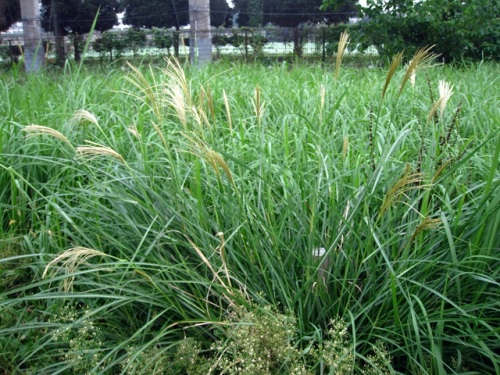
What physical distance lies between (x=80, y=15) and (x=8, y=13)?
1758 mm

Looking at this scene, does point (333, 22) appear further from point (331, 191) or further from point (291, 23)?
point (331, 191)

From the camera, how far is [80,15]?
1305 cm

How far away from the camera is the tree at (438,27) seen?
28.0 feet

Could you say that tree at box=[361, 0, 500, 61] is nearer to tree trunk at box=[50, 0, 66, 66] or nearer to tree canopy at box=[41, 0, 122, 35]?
tree trunk at box=[50, 0, 66, 66]

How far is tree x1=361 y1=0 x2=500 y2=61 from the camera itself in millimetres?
8547

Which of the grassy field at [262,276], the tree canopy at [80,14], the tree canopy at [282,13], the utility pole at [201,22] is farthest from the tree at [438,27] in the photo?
the grassy field at [262,276]

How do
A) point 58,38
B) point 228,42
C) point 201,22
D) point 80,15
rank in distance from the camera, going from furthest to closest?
point 80,15 < point 228,42 < point 58,38 < point 201,22

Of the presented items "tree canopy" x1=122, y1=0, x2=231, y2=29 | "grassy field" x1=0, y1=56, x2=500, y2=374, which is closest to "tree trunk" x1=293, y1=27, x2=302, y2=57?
"tree canopy" x1=122, y1=0, x2=231, y2=29

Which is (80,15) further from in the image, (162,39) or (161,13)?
(162,39)

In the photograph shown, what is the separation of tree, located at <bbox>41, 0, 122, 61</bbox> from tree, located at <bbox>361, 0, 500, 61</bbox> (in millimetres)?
6253

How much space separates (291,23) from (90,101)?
11.3m

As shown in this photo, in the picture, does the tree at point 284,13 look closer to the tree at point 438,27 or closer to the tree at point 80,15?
the tree at point 80,15

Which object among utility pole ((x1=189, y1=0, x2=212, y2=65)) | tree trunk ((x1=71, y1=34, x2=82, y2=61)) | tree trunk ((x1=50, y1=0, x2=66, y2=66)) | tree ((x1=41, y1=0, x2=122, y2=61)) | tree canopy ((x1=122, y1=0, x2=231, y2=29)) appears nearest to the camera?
utility pole ((x1=189, y1=0, x2=212, y2=65))

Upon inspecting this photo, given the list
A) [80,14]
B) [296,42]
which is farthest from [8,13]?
[296,42]
